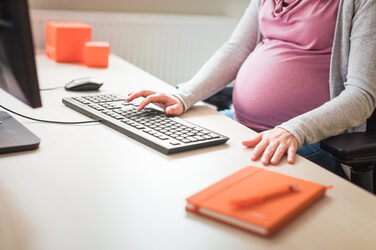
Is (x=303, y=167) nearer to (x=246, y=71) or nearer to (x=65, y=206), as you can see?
(x=65, y=206)

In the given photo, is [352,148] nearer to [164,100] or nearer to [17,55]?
[164,100]

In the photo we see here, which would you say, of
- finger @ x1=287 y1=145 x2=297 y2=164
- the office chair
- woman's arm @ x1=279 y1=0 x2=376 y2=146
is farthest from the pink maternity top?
finger @ x1=287 y1=145 x2=297 y2=164

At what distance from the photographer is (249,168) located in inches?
35.1

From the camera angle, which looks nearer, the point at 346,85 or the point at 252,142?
the point at 252,142

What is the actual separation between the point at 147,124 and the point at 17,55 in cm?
43

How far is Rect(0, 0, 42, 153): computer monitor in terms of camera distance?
0.68m

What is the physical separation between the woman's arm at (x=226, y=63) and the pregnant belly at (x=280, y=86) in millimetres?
80

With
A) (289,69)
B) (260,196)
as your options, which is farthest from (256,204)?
(289,69)

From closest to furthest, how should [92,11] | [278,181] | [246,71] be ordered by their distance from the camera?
1. [278,181]
2. [246,71]
3. [92,11]

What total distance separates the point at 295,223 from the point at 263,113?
0.73 m

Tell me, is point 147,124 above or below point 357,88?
below

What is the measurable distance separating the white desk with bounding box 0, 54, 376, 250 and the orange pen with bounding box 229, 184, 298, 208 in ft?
0.14

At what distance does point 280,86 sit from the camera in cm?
141

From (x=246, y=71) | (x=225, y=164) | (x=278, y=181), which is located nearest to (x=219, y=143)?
(x=225, y=164)
